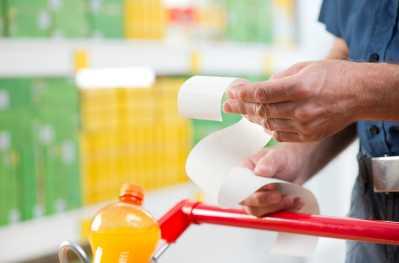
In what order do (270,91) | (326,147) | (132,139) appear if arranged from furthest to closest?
(132,139)
(326,147)
(270,91)

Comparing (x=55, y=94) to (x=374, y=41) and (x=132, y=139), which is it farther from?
(x=374, y=41)

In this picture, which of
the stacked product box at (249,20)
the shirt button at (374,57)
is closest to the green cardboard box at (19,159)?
the shirt button at (374,57)

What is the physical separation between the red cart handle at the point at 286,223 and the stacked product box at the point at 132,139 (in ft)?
2.65

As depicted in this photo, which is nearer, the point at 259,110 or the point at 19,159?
the point at 259,110

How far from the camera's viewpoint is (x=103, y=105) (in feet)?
6.40

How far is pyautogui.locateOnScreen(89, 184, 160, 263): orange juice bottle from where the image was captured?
2.98 feet

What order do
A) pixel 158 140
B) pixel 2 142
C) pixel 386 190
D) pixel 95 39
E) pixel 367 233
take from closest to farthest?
pixel 367 233 < pixel 386 190 < pixel 2 142 < pixel 95 39 < pixel 158 140

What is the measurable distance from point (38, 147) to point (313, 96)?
1.02 metres

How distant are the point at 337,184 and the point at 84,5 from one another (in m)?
1.55

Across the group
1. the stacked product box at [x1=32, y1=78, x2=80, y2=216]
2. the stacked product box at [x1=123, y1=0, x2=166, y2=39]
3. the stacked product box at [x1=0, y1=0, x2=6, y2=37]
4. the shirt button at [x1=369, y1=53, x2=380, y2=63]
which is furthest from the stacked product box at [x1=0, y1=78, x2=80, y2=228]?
the shirt button at [x1=369, y1=53, x2=380, y2=63]

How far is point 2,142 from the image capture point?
1.66 metres

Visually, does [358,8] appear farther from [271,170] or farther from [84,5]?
[84,5]

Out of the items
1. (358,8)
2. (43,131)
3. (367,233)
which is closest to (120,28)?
(43,131)

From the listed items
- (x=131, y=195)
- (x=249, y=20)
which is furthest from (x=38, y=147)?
(x=249, y=20)
